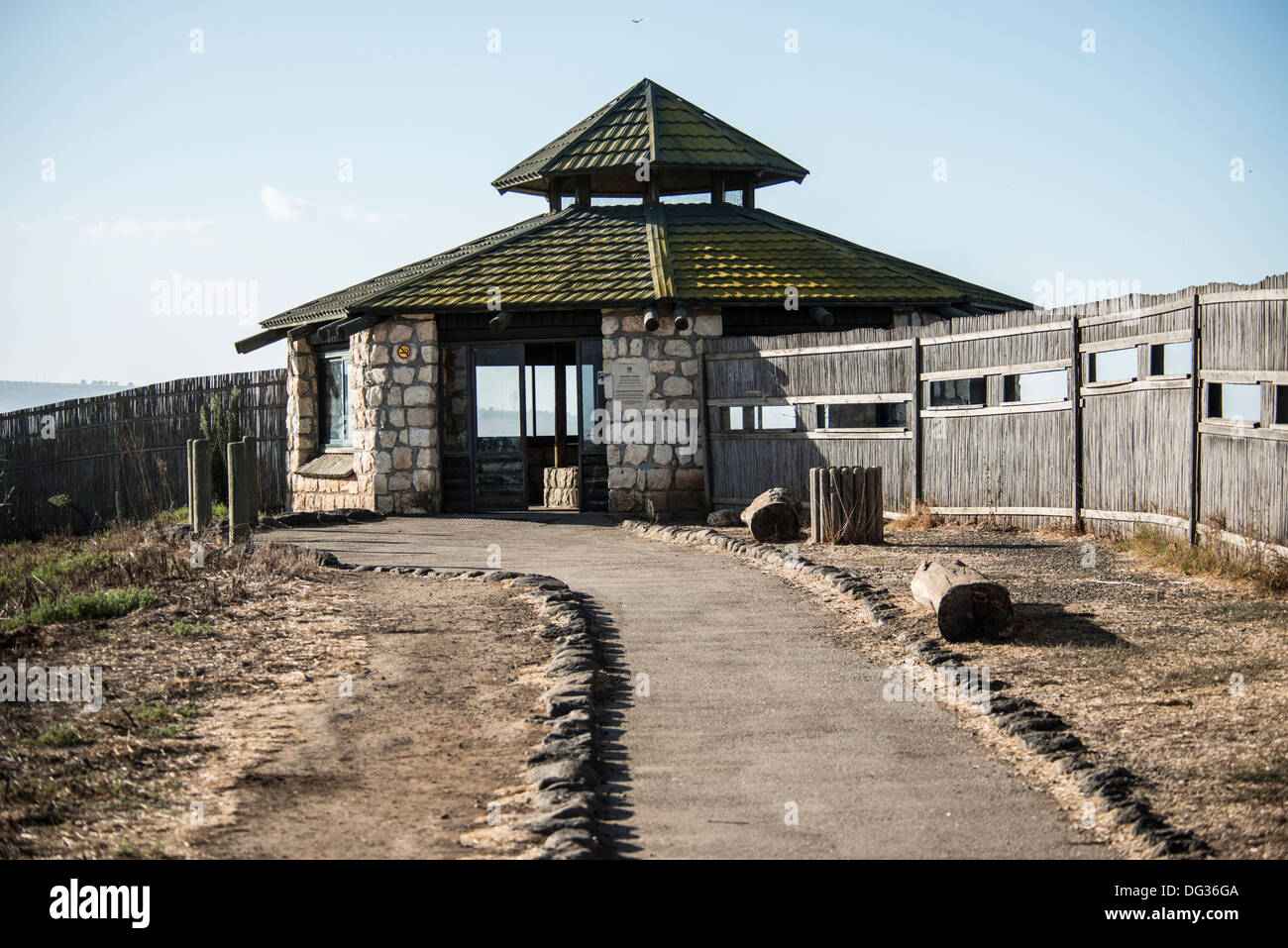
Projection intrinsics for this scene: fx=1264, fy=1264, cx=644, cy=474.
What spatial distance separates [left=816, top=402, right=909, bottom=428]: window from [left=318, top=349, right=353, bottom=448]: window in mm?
7874

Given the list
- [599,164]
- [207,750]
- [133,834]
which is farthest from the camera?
[599,164]

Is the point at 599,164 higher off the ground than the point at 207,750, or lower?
higher

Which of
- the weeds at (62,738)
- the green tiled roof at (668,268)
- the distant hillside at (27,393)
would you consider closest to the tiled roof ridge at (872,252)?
the green tiled roof at (668,268)

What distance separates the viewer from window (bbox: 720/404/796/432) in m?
18.0

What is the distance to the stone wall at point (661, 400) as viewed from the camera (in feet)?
61.5

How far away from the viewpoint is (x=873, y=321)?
1959cm

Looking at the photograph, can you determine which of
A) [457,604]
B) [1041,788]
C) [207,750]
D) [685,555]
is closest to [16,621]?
[457,604]

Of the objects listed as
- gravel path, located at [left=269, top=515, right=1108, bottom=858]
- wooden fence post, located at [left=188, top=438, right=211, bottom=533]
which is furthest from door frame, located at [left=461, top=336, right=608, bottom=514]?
gravel path, located at [left=269, top=515, right=1108, bottom=858]

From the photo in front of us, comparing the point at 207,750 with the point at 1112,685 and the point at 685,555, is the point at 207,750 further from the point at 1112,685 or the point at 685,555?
the point at 685,555

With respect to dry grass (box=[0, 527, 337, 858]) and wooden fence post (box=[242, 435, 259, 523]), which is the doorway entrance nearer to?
wooden fence post (box=[242, 435, 259, 523])

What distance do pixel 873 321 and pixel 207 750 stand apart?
14778 millimetres

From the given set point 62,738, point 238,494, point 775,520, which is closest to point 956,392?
point 775,520
